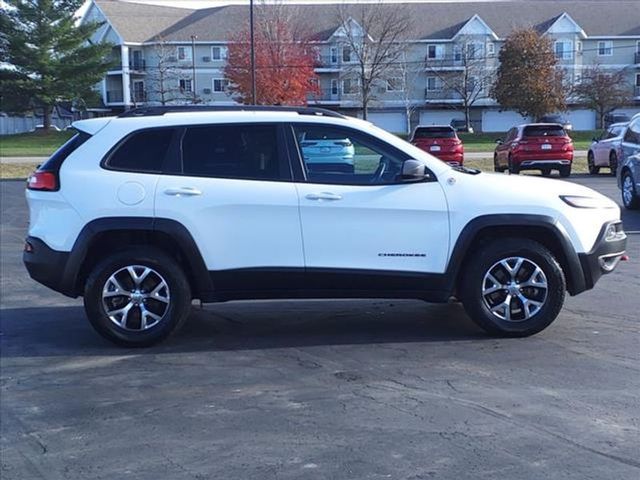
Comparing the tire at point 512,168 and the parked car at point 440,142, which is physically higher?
the parked car at point 440,142

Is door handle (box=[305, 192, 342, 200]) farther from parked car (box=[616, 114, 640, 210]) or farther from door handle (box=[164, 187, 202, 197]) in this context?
parked car (box=[616, 114, 640, 210])

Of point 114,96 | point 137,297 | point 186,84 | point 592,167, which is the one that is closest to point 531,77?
point 186,84

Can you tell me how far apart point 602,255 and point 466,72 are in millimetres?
62884

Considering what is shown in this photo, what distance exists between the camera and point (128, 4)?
7494 centimetres

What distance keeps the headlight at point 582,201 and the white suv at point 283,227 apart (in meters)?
0.01

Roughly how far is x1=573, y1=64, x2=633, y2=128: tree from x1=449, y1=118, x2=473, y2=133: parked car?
8.56 meters

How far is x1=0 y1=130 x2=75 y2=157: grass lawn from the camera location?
48062 mm

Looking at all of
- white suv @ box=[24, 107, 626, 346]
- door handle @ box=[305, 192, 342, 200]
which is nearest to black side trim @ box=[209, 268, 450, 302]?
white suv @ box=[24, 107, 626, 346]

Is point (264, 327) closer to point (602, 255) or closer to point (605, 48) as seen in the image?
point (602, 255)

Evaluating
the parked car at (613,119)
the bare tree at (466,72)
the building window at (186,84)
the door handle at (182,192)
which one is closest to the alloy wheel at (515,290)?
the door handle at (182,192)

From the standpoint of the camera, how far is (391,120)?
2776 inches

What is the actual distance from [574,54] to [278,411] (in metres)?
68.4

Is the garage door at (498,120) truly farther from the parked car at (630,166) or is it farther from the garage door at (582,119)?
the parked car at (630,166)

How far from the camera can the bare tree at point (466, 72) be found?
6756cm
